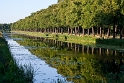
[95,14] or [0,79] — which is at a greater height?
[95,14]

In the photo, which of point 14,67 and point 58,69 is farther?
point 58,69

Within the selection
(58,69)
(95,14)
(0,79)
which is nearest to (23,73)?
(0,79)

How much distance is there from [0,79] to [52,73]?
10331mm

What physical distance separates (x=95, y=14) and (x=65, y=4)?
4662cm

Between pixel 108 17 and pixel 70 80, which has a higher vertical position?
pixel 108 17

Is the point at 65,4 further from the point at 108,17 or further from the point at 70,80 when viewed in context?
the point at 70,80

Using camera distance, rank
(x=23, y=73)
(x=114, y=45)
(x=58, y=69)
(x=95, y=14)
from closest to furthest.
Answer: (x=23, y=73), (x=58, y=69), (x=114, y=45), (x=95, y=14)

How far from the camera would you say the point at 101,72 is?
31.3 m

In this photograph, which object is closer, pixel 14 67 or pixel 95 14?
pixel 14 67

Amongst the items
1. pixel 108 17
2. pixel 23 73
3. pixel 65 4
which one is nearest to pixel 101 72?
pixel 23 73

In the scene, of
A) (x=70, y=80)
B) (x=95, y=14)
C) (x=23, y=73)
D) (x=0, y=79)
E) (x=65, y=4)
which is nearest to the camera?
(x=0, y=79)

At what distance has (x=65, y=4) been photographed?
131750 mm

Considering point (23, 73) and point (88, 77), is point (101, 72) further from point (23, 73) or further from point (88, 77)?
point (23, 73)

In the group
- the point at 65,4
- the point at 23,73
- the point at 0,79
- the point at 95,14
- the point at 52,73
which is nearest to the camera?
the point at 0,79
